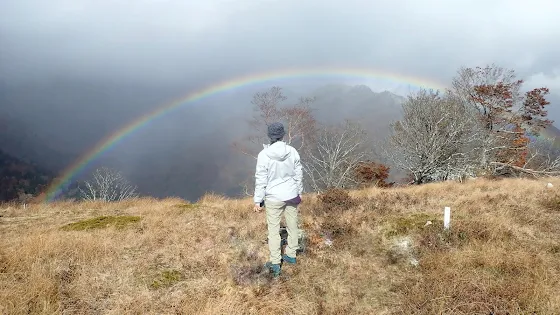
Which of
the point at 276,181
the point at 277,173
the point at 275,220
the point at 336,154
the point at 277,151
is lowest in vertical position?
the point at 336,154

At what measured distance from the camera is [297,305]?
166 inches

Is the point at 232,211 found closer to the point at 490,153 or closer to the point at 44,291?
the point at 44,291

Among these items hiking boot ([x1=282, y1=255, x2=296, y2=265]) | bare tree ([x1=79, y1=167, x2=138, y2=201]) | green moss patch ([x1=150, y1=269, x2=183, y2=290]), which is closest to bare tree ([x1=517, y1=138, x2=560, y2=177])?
hiking boot ([x1=282, y1=255, x2=296, y2=265])

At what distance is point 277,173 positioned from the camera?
4938 millimetres

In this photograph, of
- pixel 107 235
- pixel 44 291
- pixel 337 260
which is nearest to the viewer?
pixel 44 291

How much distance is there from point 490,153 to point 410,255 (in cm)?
2674

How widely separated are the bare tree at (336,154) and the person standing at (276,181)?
24.4 m

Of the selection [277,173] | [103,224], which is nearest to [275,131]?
[277,173]

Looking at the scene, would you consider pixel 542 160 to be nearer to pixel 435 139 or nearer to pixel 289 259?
pixel 435 139

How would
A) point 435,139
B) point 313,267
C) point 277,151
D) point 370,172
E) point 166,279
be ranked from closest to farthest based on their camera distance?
1. point 277,151
2. point 166,279
3. point 313,267
4. point 435,139
5. point 370,172

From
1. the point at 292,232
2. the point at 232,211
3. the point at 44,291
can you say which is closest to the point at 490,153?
the point at 232,211

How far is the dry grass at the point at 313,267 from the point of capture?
406 centimetres

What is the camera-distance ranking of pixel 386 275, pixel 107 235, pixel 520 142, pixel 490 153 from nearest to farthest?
1. pixel 386 275
2. pixel 107 235
3. pixel 490 153
4. pixel 520 142

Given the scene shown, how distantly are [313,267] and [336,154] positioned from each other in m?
25.4
